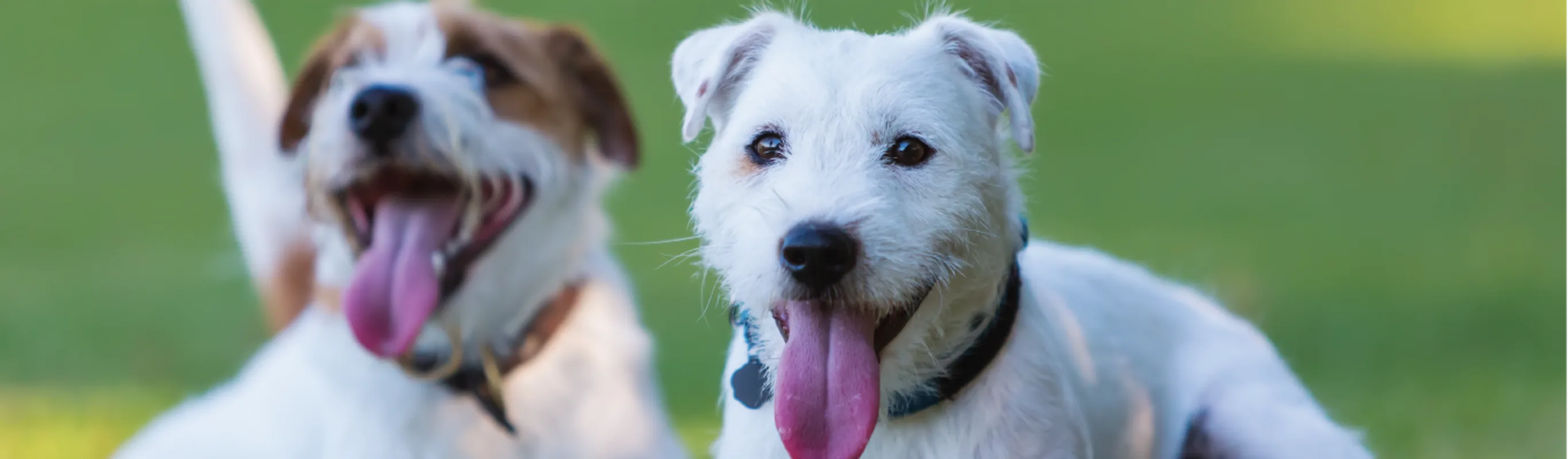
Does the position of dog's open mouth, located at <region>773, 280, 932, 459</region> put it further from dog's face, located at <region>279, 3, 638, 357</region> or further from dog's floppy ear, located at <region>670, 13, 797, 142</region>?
dog's face, located at <region>279, 3, 638, 357</region>

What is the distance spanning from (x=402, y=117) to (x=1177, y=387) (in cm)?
248

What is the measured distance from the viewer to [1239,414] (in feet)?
13.6

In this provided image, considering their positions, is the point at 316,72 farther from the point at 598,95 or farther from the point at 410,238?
the point at 598,95

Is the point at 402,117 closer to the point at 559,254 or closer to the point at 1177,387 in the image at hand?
the point at 559,254

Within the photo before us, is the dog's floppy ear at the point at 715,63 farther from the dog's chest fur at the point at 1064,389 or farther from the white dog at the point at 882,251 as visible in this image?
the dog's chest fur at the point at 1064,389

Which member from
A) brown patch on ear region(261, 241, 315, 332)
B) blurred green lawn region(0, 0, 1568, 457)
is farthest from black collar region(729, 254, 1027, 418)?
blurred green lawn region(0, 0, 1568, 457)

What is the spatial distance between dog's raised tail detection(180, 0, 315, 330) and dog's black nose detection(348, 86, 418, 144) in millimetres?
716

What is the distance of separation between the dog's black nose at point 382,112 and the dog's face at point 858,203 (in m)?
1.18

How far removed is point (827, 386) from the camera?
317cm

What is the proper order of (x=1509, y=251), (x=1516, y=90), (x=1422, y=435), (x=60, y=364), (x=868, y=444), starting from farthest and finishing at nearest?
(x=1516, y=90)
(x=1509, y=251)
(x=60, y=364)
(x=1422, y=435)
(x=868, y=444)

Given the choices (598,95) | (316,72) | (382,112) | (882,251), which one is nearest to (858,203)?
(882,251)

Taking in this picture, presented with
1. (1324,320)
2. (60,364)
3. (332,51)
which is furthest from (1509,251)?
(60,364)

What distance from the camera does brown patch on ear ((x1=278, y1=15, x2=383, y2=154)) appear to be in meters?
4.73

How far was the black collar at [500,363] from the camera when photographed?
4.46 metres
